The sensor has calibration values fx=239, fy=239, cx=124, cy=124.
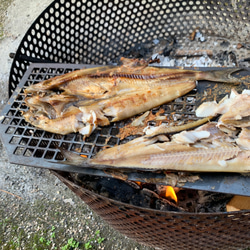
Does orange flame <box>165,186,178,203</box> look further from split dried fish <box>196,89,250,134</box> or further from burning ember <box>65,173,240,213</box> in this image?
split dried fish <box>196,89,250,134</box>

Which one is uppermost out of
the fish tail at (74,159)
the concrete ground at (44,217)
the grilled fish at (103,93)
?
the grilled fish at (103,93)

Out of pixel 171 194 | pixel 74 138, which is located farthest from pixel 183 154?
pixel 74 138

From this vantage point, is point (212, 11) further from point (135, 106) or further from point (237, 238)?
point (237, 238)

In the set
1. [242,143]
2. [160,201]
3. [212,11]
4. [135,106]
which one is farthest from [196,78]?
[212,11]

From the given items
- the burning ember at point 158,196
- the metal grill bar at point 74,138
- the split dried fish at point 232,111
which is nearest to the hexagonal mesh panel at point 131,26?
the metal grill bar at point 74,138

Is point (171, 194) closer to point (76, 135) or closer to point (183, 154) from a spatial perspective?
point (183, 154)

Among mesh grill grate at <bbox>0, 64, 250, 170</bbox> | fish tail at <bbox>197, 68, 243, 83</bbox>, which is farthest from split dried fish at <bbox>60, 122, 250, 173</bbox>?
fish tail at <bbox>197, 68, 243, 83</bbox>

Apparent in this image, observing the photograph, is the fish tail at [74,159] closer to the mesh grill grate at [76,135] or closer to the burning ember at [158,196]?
the mesh grill grate at [76,135]
